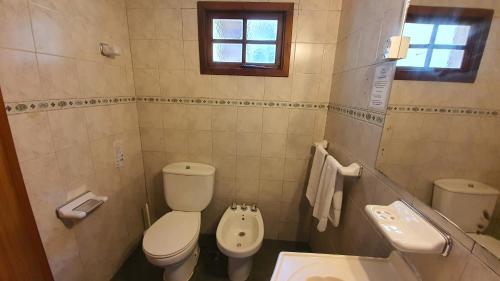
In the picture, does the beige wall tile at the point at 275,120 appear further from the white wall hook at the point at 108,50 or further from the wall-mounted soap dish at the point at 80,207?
the wall-mounted soap dish at the point at 80,207

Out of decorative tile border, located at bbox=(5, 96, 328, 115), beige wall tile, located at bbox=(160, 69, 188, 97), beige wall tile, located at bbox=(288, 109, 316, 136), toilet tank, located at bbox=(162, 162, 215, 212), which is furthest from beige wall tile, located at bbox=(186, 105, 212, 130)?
beige wall tile, located at bbox=(288, 109, 316, 136)

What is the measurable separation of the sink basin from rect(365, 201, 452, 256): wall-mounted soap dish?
0.61 ft

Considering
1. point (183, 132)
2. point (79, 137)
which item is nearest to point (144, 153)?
point (183, 132)

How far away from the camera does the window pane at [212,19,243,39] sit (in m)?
1.63

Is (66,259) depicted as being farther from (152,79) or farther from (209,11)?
(209,11)

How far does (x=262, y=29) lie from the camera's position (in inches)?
64.1

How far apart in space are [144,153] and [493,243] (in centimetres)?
209

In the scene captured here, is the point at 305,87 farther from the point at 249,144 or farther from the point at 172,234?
the point at 172,234

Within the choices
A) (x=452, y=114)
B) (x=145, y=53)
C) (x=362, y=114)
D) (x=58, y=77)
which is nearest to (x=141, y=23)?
(x=145, y=53)

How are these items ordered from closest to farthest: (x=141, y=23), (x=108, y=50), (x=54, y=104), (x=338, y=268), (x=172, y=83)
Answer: (x=338, y=268)
(x=54, y=104)
(x=108, y=50)
(x=141, y=23)
(x=172, y=83)

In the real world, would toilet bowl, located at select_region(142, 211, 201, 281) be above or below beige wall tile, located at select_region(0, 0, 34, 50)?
below

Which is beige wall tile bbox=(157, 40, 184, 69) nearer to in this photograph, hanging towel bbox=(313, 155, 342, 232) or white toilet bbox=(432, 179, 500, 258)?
hanging towel bbox=(313, 155, 342, 232)

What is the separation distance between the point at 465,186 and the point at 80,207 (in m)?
1.73

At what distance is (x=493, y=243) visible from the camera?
490 mm
